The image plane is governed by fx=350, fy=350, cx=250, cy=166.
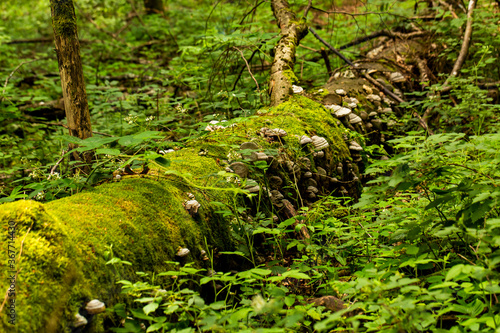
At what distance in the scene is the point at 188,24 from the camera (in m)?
9.98

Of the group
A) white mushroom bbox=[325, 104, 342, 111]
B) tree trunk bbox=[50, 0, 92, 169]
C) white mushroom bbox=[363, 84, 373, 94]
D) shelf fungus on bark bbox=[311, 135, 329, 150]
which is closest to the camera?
tree trunk bbox=[50, 0, 92, 169]

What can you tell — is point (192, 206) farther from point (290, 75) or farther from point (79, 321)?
point (290, 75)

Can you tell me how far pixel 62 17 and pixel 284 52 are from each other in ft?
8.94

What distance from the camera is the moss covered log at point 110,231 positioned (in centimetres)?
147

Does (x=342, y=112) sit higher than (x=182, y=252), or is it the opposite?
(x=342, y=112)

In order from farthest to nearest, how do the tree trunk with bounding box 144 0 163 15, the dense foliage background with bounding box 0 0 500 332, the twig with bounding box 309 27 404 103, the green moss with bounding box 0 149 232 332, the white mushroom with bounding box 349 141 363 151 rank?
the tree trunk with bounding box 144 0 163 15 → the twig with bounding box 309 27 404 103 → the white mushroom with bounding box 349 141 363 151 → the dense foliage background with bounding box 0 0 500 332 → the green moss with bounding box 0 149 232 332

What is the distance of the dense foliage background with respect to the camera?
1619mm

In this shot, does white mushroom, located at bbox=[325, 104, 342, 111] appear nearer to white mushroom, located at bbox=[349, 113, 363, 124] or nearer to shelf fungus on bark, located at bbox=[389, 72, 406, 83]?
white mushroom, located at bbox=[349, 113, 363, 124]

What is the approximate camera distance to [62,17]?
2.90m

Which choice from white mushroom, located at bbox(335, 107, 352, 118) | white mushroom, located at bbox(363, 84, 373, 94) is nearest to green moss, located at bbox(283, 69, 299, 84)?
white mushroom, located at bbox(335, 107, 352, 118)

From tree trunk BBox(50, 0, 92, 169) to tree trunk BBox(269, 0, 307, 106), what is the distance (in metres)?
2.14

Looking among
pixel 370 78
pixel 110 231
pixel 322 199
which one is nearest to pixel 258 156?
pixel 322 199

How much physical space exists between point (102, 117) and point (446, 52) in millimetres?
6124

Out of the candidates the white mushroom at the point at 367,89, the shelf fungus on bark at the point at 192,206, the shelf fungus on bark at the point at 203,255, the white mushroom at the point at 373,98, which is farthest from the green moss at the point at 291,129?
the white mushroom at the point at 367,89
